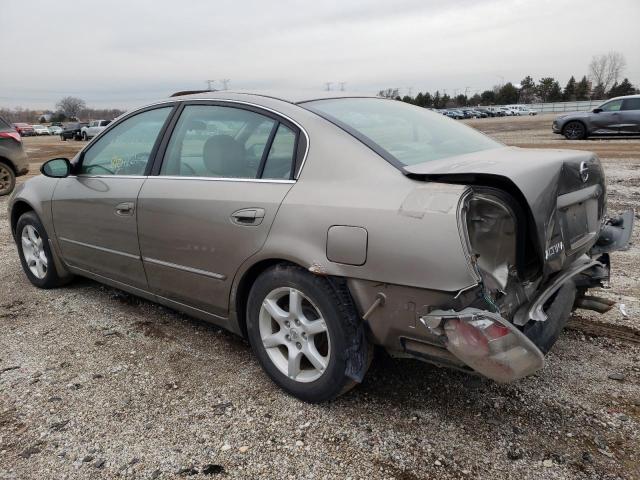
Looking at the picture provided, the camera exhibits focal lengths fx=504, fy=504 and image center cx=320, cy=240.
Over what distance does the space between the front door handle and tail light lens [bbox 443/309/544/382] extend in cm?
217

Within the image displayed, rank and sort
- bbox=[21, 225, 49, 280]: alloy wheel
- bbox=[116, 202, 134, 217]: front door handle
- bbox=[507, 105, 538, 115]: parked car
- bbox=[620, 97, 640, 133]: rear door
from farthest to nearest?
bbox=[507, 105, 538, 115]: parked car → bbox=[620, 97, 640, 133]: rear door → bbox=[21, 225, 49, 280]: alloy wheel → bbox=[116, 202, 134, 217]: front door handle

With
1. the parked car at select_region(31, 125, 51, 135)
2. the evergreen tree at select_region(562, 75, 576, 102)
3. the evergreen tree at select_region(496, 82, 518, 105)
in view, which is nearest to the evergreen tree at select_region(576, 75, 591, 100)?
the evergreen tree at select_region(562, 75, 576, 102)

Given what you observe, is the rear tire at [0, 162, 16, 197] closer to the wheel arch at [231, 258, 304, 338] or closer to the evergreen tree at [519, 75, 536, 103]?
the wheel arch at [231, 258, 304, 338]

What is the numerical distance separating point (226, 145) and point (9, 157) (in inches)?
365

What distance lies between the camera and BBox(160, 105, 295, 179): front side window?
268 centimetres

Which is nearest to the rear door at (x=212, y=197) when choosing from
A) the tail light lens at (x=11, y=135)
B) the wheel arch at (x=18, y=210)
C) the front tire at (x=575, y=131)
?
the wheel arch at (x=18, y=210)

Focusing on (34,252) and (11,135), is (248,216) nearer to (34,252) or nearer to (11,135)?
(34,252)

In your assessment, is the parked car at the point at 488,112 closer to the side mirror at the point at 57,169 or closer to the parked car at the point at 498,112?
the parked car at the point at 498,112

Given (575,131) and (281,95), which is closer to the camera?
(281,95)

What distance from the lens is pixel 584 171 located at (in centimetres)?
240

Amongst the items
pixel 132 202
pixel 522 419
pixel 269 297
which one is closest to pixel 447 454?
pixel 522 419

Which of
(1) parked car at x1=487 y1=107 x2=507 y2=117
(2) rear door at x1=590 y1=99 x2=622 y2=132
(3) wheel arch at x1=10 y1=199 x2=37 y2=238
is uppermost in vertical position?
(3) wheel arch at x1=10 y1=199 x2=37 y2=238

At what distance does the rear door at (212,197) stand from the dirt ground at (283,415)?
0.46 metres

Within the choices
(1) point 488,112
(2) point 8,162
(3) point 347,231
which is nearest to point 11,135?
(2) point 8,162
